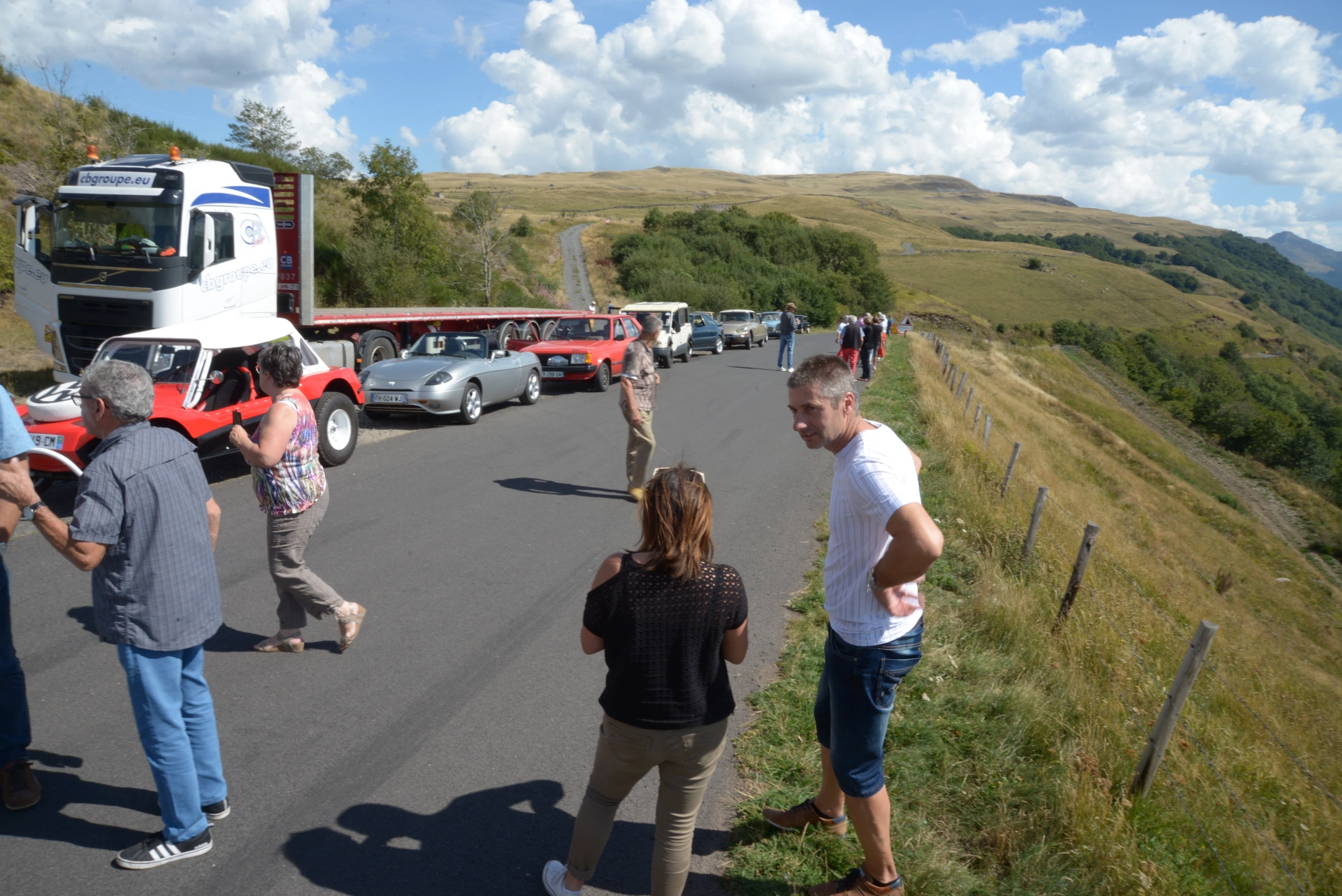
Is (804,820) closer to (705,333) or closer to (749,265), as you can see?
(705,333)

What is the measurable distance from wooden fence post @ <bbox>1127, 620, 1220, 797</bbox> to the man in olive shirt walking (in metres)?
5.24

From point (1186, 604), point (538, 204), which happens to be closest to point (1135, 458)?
point (1186, 604)

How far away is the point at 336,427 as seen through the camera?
9438 millimetres

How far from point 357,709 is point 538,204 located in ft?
392

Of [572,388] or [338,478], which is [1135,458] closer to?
[572,388]

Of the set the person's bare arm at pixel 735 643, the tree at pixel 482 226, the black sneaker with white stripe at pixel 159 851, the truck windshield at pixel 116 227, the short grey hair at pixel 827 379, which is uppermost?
the tree at pixel 482 226

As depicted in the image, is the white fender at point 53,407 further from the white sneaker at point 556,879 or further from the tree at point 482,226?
the tree at point 482,226

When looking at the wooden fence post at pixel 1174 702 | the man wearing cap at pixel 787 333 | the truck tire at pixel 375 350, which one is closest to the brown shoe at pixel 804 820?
the wooden fence post at pixel 1174 702

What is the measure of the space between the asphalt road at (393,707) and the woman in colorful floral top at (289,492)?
25 centimetres

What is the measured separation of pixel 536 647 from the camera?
16.5 feet

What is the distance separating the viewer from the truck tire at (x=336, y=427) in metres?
9.16

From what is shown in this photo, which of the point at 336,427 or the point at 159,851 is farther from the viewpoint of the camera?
the point at 336,427

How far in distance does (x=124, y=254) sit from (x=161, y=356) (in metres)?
3.64

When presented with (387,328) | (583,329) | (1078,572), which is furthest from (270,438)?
(583,329)
